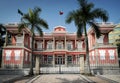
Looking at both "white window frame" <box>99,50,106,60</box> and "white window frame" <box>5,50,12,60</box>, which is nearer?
"white window frame" <box>5,50,12,60</box>

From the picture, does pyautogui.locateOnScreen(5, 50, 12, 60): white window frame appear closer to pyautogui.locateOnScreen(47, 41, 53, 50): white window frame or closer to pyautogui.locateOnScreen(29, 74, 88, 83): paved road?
pyautogui.locateOnScreen(47, 41, 53, 50): white window frame

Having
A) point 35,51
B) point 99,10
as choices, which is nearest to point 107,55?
point 99,10

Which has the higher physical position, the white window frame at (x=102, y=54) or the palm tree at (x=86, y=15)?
the palm tree at (x=86, y=15)

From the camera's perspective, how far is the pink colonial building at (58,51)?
77.0ft

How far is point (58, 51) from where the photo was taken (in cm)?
3047

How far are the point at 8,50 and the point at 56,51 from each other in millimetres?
11004

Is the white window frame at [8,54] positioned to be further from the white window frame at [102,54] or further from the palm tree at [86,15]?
the white window frame at [102,54]

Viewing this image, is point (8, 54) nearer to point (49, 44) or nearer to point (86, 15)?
point (49, 44)

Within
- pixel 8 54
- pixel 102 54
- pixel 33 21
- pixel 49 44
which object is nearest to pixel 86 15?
pixel 33 21

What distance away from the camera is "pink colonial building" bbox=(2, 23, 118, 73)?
2347 cm

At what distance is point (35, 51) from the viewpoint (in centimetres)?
3150

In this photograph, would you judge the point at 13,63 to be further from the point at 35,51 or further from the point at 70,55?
the point at 70,55

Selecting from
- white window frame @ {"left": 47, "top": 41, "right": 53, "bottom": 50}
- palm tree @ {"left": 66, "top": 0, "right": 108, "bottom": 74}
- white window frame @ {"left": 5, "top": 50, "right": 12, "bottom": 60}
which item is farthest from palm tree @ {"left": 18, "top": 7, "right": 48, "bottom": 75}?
white window frame @ {"left": 47, "top": 41, "right": 53, "bottom": 50}

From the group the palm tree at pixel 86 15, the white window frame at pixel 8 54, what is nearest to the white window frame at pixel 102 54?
the palm tree at pixel 86 15
